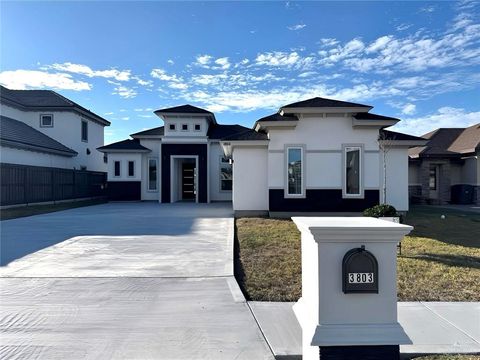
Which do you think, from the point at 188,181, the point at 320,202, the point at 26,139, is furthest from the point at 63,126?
the point at 320,202

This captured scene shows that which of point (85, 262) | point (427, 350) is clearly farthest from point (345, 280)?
point (85, 262)

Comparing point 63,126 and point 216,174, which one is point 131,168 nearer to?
point 216,174

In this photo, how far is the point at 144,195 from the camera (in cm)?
2388

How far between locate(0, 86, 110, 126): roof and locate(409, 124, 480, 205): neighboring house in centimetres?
2494

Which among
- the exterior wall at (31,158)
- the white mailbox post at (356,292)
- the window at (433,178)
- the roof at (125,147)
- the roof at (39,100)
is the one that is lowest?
the white mailbox post at (356,292)

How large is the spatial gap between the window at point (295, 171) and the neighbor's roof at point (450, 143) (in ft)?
35.4

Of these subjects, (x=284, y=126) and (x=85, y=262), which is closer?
(x=85, y=262)

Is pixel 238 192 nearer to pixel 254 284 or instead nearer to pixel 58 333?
pixel 254 284

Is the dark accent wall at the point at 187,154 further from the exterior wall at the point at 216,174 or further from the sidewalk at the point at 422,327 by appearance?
the sidewalk at the point at 422,327

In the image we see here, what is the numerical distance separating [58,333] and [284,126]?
35.8ft

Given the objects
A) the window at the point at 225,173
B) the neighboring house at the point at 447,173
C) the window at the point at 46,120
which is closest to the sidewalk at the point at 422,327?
the window at the point at 225,173

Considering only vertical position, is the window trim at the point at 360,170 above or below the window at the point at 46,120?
below

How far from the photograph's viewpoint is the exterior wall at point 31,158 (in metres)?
19.0

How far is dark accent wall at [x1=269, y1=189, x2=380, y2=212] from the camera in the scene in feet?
44.9
